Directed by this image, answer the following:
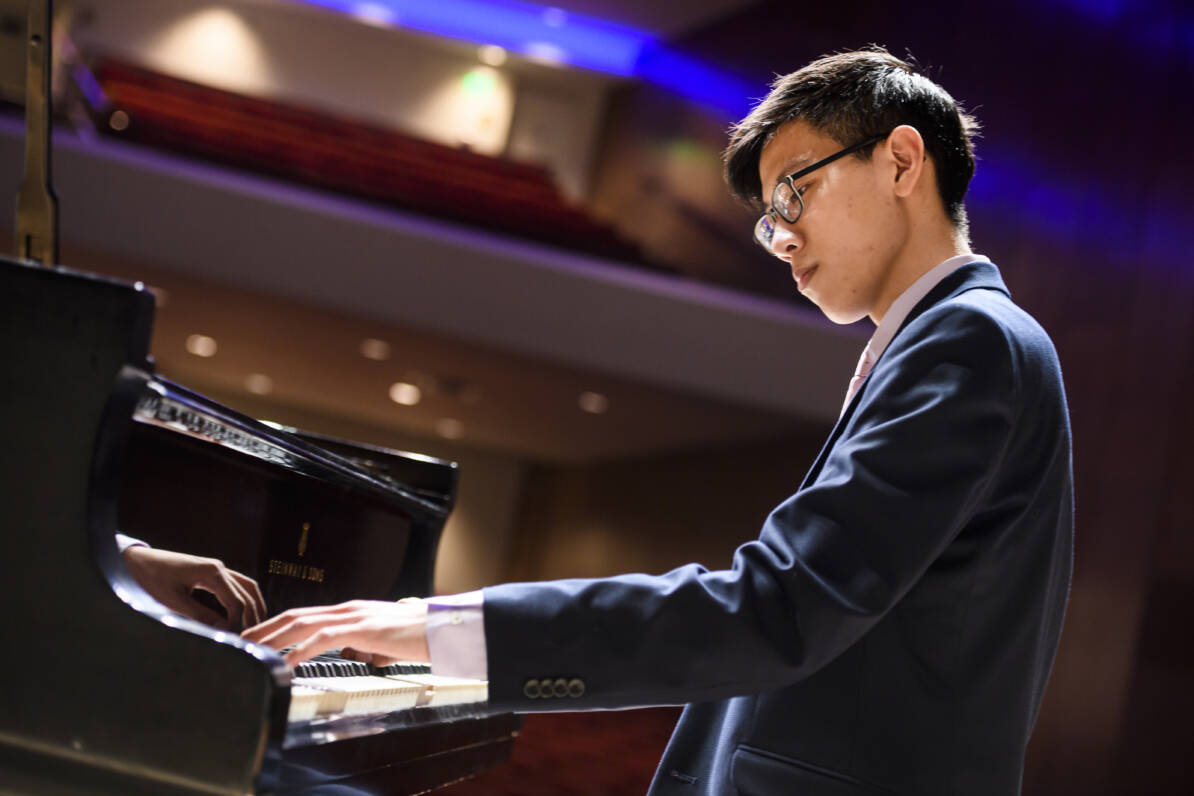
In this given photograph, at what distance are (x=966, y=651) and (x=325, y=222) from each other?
199 inches

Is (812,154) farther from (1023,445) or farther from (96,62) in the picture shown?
(96,62)

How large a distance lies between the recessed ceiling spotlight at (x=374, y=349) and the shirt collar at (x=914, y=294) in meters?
5.31

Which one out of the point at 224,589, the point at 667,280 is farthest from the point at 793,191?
the point at 667,280

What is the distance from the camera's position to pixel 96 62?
28.2 ft

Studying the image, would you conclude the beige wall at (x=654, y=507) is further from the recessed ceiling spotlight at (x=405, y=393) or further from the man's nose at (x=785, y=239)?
the man's nose at (x=785, y=239)

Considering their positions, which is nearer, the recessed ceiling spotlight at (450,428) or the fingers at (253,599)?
the fingers at (253,599)

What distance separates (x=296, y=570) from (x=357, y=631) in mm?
626

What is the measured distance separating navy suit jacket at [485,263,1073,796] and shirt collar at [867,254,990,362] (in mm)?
19

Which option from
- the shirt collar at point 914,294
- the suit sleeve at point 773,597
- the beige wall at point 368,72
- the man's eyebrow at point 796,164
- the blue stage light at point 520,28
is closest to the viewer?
the suit sleeve at point 773,597

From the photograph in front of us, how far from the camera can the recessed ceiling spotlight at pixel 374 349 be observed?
633 centimetres

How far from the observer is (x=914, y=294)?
117 cm

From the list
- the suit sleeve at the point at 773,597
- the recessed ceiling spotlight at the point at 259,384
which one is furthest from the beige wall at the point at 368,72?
the suit sleeve at the point at 773,597

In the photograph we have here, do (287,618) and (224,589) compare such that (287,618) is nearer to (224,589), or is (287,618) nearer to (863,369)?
(224,589)

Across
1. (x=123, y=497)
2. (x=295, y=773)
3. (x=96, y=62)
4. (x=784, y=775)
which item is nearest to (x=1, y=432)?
(x=295, y=773)
